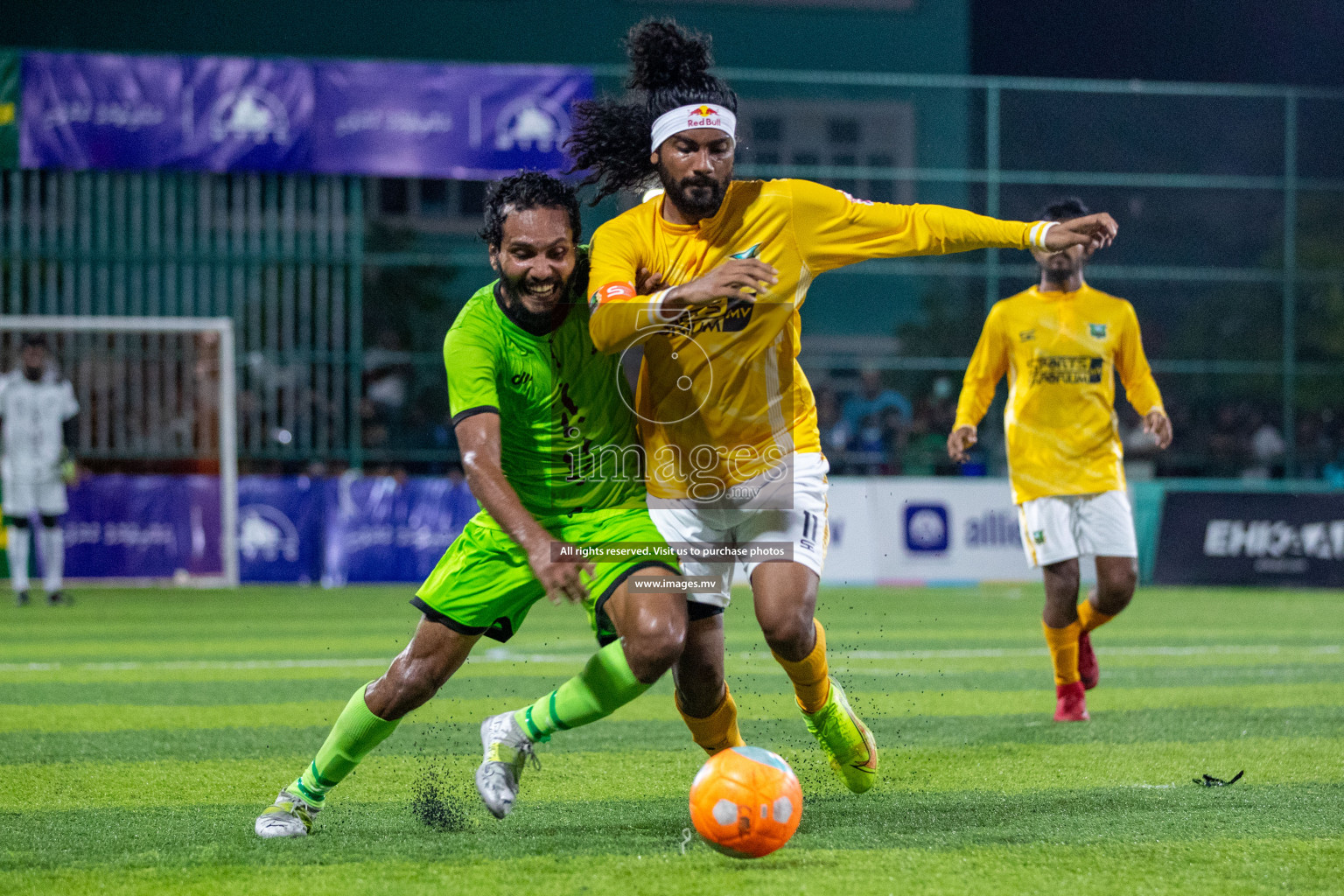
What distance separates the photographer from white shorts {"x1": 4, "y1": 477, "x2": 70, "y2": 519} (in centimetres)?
1387

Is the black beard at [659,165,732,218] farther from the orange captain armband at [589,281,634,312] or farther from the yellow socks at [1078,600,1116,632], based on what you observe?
the yellow socks at [1078,600,1116,632]

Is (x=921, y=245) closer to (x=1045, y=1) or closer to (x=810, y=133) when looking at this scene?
(x=810, y=133)

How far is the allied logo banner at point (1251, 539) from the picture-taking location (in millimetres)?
15188

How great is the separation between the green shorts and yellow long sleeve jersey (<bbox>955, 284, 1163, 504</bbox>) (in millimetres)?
3253

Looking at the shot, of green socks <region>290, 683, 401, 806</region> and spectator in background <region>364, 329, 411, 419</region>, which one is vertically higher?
spectator in background <region>364, 329, 411, 419</region>

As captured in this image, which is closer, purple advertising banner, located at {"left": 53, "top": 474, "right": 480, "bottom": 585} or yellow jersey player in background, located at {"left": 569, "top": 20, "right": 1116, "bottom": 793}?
yellow jersey player in background, located at {"left": 569, "top": 20, "right": 1116, "bottom": 793}

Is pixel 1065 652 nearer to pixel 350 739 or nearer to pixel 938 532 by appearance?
Answer: pixel 350 739

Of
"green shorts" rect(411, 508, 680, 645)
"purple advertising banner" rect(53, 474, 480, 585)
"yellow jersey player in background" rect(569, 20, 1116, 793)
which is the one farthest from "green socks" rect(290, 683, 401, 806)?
"purple advertising banner" rect(53, 474, 480, 585)

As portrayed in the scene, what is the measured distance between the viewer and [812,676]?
185 inches

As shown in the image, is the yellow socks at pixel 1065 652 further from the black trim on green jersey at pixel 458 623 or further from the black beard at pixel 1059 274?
the black trim on green jersey at pixel 458 623

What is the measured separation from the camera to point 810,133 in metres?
19.2

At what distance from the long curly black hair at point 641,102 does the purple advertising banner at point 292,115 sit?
11.6 m

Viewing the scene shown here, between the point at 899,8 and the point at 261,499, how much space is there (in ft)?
49.1

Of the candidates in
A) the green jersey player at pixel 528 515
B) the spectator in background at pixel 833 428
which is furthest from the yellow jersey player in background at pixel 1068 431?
the spectator in background at pixel 833 428
